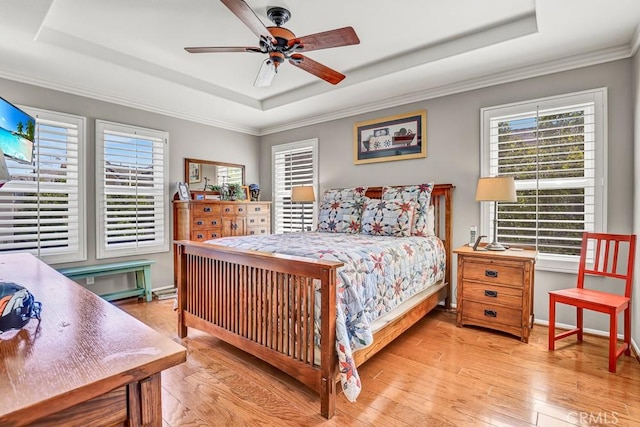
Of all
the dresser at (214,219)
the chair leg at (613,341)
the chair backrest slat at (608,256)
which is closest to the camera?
the chair leg at (613,341)

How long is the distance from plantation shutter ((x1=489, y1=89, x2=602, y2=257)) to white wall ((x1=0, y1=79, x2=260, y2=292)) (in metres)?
3.64

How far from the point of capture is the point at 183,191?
4348 mm

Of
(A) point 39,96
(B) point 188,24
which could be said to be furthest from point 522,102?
(A) point 39,96

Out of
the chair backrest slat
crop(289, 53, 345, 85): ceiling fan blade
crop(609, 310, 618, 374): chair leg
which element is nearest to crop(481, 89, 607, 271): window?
the chair backrest slat

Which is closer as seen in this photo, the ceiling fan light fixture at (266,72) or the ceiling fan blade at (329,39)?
the ceiling fan blade at (329,39)

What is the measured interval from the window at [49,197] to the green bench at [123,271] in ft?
0.77

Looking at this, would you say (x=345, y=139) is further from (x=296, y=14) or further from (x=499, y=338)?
(x=499, y=338)

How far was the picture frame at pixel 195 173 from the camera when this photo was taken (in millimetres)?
4598

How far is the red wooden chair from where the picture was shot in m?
2.23

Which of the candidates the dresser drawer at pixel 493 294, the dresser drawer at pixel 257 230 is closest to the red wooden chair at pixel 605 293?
the dresser drawer at pixel 493 294

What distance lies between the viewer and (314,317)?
1.86 m

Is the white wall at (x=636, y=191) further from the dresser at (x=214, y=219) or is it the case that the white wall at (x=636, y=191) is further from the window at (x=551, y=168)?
the dresser at (x=214, y=219)

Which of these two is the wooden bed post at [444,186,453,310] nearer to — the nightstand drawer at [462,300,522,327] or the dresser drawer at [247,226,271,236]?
the nightstand drawer at [462,300,522,327]

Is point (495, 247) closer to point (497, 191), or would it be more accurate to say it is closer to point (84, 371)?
point (497, 191)
